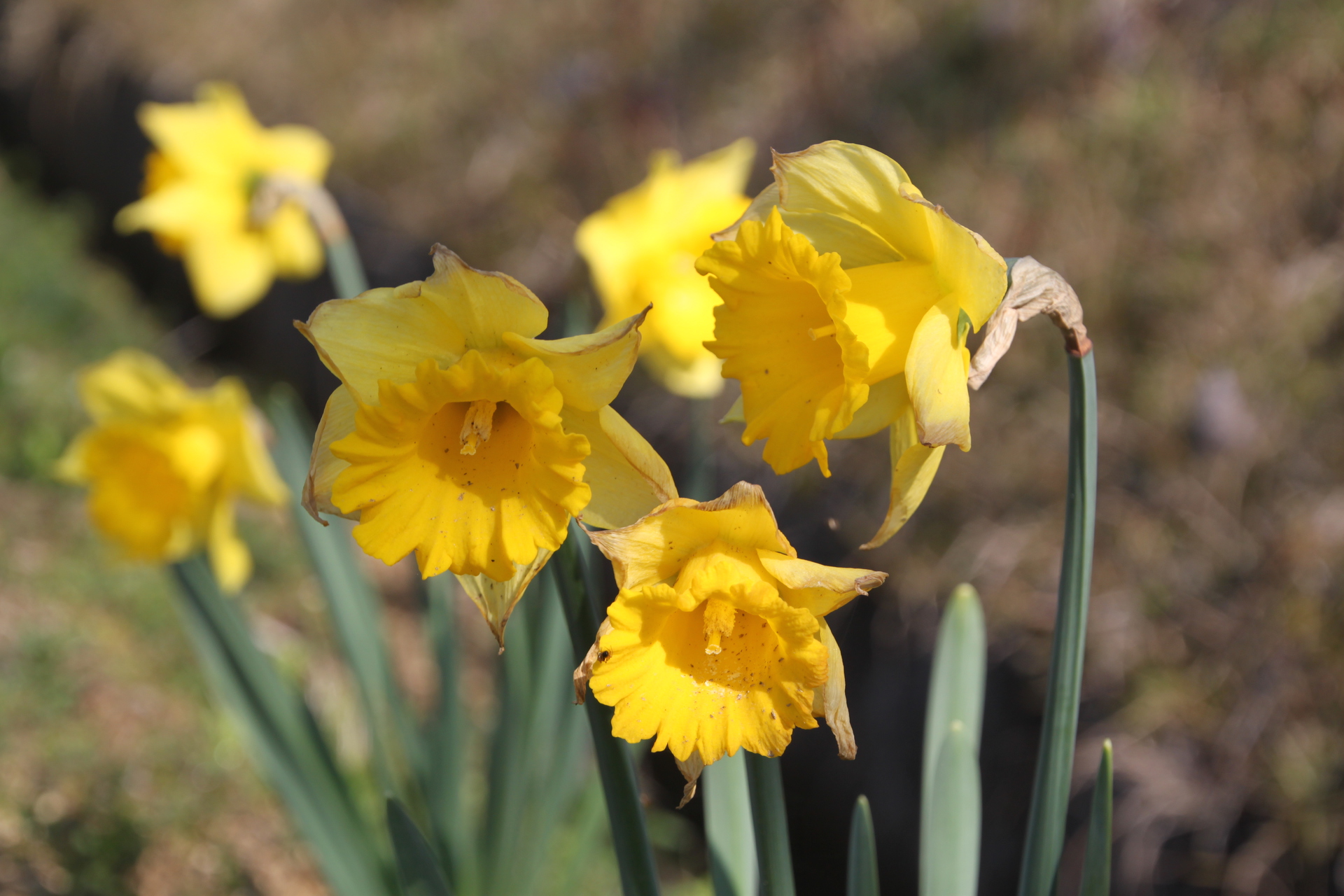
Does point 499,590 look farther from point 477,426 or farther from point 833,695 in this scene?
point 833,695

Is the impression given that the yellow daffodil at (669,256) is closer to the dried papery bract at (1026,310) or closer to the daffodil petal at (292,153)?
the daffodil petal at (292,153)

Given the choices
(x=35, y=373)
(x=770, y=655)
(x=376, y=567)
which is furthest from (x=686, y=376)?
(x=35, y=373)

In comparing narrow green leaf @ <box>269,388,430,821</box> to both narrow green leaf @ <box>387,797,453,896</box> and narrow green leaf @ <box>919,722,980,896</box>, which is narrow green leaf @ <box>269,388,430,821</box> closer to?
narrow green leaf @ <box>387,797,453,896</box>

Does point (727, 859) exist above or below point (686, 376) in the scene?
below

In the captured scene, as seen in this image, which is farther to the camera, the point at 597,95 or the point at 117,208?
the point at 117,208

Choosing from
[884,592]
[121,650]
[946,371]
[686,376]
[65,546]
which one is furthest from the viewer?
[65,546]

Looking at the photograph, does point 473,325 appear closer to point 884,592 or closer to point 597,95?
point 884,592

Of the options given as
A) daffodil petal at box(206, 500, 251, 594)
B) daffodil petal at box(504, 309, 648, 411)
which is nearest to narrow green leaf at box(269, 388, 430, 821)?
daffodil petal at box(206, 500, 251, 594)
